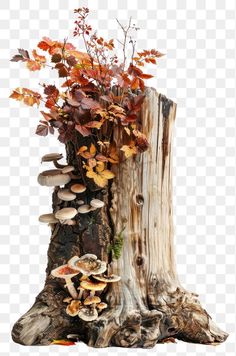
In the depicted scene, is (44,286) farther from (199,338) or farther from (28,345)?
(199,338)

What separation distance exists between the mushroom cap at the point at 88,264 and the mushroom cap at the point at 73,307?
0.29 m

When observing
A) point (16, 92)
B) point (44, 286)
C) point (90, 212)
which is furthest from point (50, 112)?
point (44, 286)

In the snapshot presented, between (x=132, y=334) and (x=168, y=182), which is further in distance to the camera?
(x=168, y=182)

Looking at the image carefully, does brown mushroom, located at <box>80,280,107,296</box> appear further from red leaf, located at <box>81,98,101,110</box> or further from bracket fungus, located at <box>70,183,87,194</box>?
red leaf, located at <box>81,98,101,110</box>

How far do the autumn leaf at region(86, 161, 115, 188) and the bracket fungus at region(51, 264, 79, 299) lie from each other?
2.34 ft

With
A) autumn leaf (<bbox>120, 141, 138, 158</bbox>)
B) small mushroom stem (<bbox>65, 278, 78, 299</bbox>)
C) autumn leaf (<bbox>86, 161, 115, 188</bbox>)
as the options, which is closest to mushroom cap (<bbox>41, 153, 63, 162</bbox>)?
autumn leaf (<bbox>86, 161, 115, 188</bbox>)

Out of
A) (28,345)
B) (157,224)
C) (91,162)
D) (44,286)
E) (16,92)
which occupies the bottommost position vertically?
(28,345)

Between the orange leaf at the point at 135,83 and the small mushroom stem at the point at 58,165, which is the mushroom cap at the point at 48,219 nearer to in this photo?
the small mushroom stem at the point at 58,165

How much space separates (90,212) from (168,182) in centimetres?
74

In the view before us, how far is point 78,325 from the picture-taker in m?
6.90

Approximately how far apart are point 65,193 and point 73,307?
91 cm

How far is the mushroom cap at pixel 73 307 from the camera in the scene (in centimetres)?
675

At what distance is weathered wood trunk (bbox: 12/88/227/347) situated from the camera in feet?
22.2

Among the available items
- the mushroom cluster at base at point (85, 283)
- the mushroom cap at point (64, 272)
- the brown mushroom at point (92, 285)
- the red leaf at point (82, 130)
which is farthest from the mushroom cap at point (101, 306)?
the red leaf at point (82, 130)
